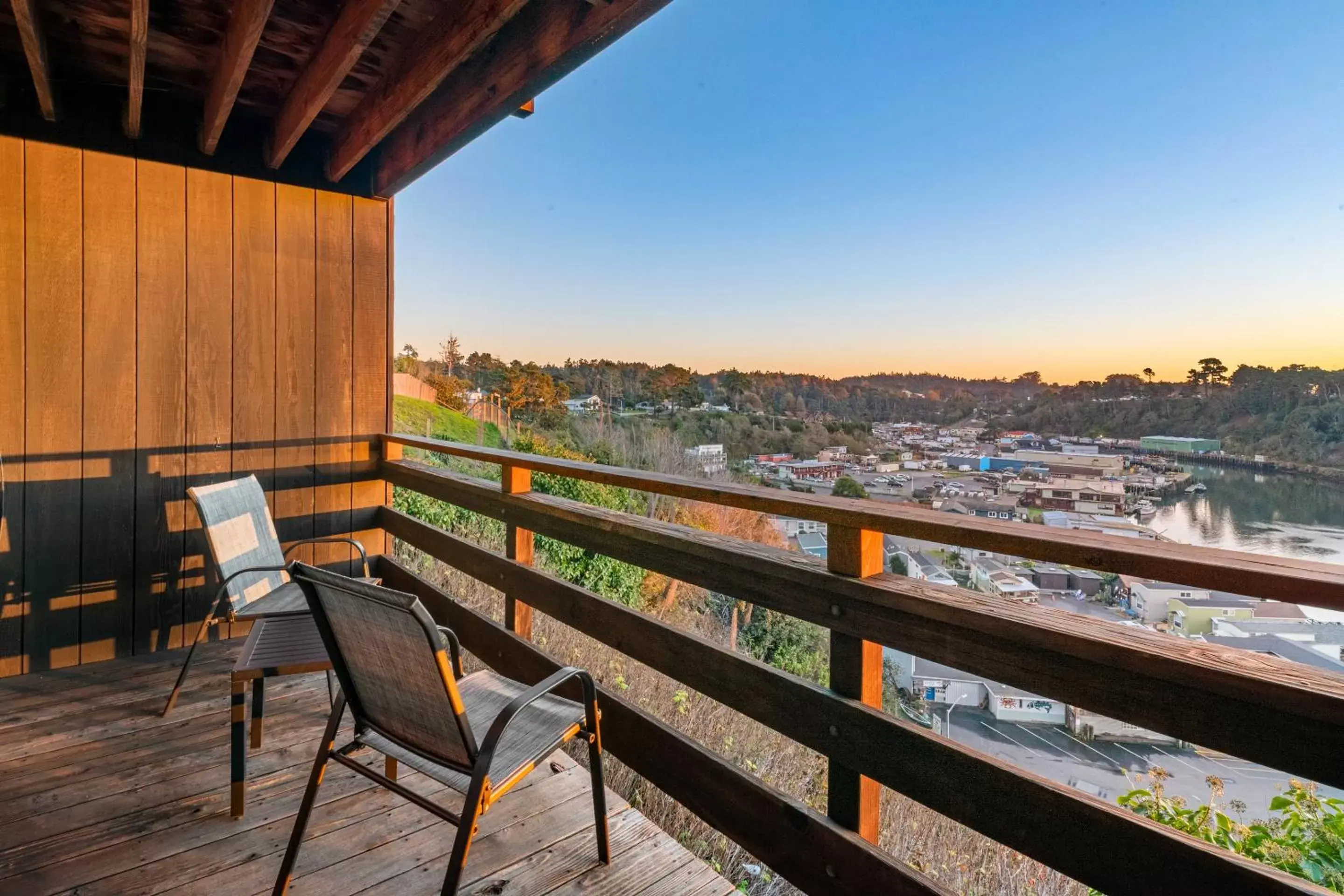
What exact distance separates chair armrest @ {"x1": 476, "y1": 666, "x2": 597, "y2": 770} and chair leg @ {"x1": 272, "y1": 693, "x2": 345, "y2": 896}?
396 millimetres

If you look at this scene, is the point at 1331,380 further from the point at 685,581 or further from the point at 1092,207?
the point at 1092,207

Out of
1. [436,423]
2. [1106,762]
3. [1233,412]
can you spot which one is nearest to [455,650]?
[1106,762]

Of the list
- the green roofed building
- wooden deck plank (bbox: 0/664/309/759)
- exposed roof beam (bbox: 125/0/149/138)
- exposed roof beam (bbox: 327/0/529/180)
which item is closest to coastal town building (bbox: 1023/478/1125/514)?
the green roofed building

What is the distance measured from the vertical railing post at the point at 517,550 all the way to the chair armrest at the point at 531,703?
1.00 m

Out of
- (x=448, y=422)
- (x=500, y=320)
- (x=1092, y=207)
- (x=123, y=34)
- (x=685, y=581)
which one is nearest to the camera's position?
(x=685, y=581)

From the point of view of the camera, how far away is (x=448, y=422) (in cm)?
1059

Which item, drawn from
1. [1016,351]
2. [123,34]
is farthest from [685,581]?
[1016,351]

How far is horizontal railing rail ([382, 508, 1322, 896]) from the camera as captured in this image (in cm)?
98

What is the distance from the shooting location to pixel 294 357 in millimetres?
3322

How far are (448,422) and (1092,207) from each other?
9.31 meters

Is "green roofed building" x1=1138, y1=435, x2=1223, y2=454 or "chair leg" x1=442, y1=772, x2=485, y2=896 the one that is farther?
"green roofed building" x1=1138, y1=435, x2=1223, y2=454

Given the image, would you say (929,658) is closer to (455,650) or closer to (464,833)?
(464,833)

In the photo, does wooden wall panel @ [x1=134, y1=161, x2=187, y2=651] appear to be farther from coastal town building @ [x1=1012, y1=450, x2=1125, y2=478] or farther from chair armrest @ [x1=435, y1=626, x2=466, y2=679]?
coastal town building @ [x1=1012, y1=450, x2=1125, y2=478]

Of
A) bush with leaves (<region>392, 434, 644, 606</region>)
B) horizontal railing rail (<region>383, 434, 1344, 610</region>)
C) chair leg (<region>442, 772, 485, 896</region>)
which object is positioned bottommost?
bush with leaves (<region>392, 434, 644, 606</region>)
